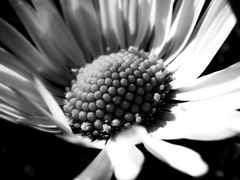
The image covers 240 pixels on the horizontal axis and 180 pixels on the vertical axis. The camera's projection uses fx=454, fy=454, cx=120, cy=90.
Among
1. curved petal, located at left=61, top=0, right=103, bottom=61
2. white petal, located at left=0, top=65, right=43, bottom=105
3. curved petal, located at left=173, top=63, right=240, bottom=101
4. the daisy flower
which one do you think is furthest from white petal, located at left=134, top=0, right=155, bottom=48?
white petal, located at left=0, top=65, right=43, bottom=105

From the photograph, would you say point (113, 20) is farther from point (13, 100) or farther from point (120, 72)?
point (13, 100)

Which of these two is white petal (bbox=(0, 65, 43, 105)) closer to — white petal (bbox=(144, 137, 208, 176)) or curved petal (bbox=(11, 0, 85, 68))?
curved petal (bbox=(11, 0, 85, 68))

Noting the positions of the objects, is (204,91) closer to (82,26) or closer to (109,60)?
(109,60)

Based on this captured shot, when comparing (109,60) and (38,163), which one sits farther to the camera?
(109,60)

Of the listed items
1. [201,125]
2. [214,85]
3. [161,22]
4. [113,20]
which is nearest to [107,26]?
[113,20]

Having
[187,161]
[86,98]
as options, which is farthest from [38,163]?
[187,161]

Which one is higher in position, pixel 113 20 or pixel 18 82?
pixel 113 20
